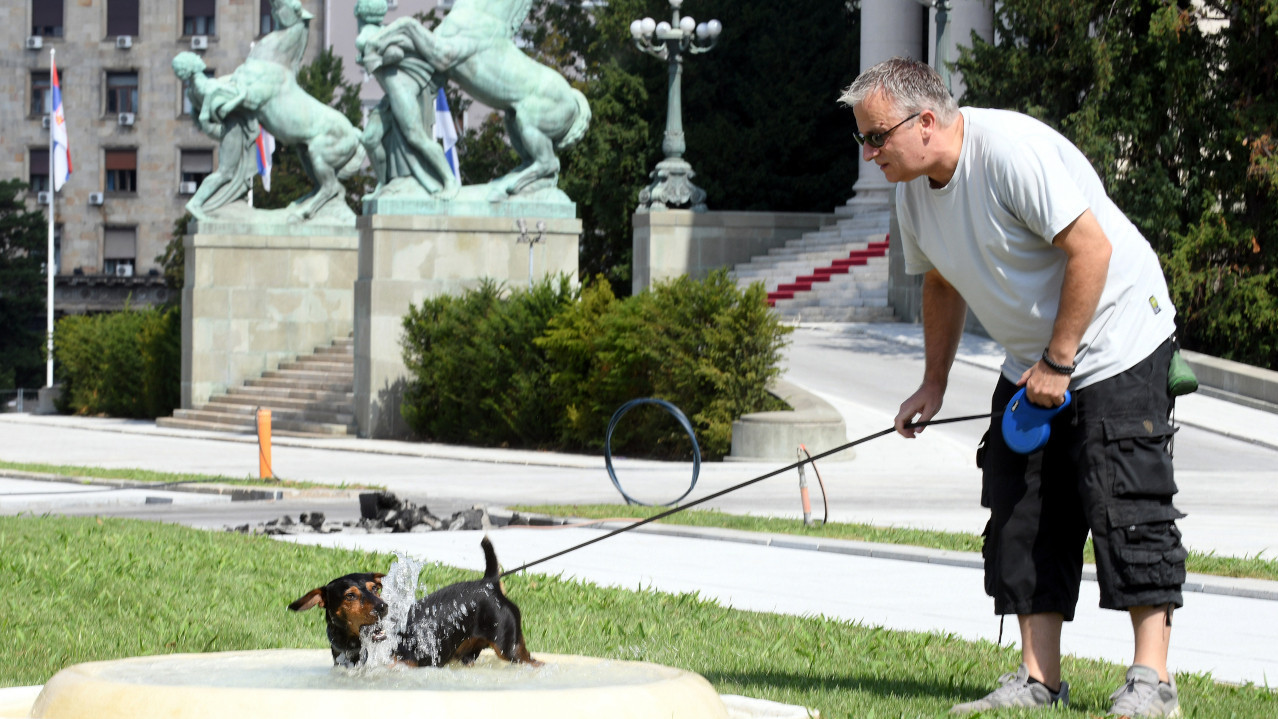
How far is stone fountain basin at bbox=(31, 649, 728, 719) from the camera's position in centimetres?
396

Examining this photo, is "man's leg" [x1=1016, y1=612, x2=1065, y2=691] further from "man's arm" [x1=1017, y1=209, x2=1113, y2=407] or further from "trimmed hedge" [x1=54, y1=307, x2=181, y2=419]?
"trimmed hedge" [x1=54, y1=307, x2=181, y2=419]

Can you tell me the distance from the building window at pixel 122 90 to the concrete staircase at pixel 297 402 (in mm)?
42163

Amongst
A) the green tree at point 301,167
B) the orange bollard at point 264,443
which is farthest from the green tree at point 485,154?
the orange bollard at point 264,443

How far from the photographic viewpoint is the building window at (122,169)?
232 feet

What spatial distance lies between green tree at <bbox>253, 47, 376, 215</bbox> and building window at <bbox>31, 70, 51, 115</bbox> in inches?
692

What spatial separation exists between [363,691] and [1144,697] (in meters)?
2.21

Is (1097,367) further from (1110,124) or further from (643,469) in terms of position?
(1110,124)

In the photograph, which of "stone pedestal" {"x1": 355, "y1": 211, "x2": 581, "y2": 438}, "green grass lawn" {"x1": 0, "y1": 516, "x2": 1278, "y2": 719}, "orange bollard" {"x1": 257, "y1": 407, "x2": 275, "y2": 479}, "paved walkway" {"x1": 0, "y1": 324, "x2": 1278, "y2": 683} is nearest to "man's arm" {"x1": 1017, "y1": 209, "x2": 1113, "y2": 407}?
"green grass lawn" {"x1": 0, "y1": 516, "x2": 1278, "y2": 719}

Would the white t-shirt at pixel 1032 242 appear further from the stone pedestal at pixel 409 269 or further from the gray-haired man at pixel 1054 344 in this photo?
the stone pedestal at pixel 409 269

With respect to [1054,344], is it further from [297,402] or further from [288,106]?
[288,106]

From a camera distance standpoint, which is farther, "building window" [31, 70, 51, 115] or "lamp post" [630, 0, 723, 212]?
"building window" [31, 70, 51, 115]

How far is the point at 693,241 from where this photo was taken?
35.9m

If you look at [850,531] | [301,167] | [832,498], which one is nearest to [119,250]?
[301,167]

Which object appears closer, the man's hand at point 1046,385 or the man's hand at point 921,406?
the man's hand at point 1046,385
